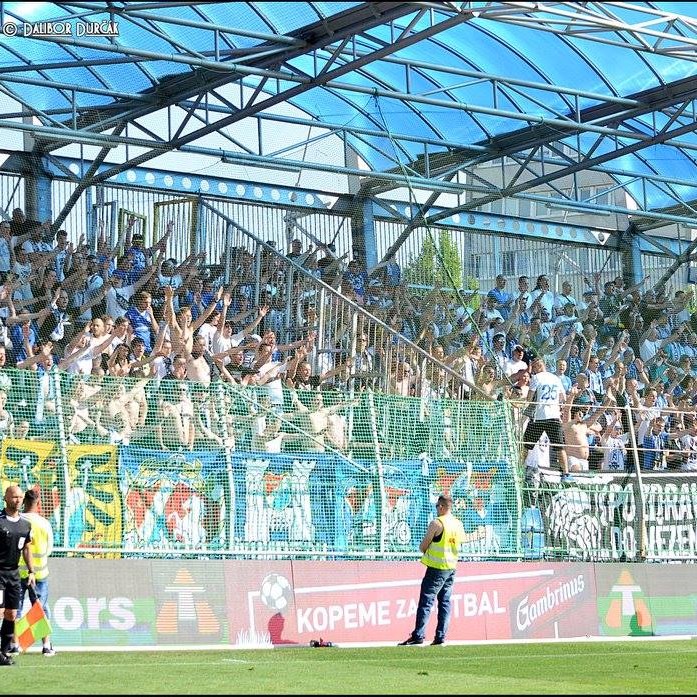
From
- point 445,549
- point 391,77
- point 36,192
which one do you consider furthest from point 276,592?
point 391,77

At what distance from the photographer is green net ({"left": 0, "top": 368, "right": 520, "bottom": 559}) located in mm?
14023

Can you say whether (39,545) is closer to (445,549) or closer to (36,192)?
(445,549)

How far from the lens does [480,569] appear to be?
→ 17.1 m

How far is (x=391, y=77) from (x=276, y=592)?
38.8 ft

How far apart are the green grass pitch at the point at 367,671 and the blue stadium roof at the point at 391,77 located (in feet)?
28.4

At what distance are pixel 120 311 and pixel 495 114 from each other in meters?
7.92

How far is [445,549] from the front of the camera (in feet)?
50.6

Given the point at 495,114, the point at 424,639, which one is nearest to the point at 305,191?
the point at 495,114

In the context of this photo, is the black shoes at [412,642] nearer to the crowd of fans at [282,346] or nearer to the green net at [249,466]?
the green net at [249,466]

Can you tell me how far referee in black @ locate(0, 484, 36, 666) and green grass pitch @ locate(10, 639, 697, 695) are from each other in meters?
0.40

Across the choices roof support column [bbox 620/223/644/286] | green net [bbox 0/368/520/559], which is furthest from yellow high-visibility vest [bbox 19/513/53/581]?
roof support column [bbox 620/223/644/286]

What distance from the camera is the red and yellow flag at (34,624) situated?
1274cm

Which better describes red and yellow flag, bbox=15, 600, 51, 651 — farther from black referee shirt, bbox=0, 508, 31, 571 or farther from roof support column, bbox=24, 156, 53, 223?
roof support column, bbox=24, 156, 53, 223

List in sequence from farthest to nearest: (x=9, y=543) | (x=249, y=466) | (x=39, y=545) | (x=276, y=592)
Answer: (x=276, y=592) < (x=249, y=466) < (x=39, y=545) < (x=9, y=543)
